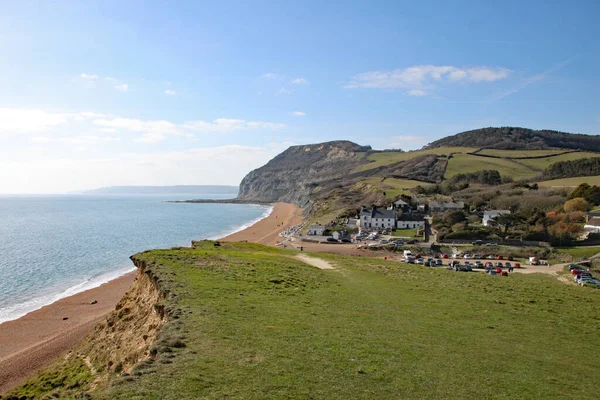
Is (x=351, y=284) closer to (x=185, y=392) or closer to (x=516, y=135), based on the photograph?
(x=185, y=392)

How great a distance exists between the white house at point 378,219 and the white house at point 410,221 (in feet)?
4.40

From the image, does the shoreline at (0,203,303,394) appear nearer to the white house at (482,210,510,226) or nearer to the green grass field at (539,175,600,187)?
the white house at (482,210,510,226)

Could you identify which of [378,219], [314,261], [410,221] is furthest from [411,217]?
[314,261]

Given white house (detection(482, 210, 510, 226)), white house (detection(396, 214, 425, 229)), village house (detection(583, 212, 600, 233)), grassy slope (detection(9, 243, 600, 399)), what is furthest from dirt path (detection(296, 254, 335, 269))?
village house (detection(583, 212, 600, 233))

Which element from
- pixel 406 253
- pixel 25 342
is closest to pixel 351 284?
pixel 25 342

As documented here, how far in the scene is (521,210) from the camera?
7106 centimetres

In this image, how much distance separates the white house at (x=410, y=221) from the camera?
7400cm

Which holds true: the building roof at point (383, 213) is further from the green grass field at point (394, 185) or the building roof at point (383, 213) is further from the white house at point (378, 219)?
the green grass field at point (394, 185)

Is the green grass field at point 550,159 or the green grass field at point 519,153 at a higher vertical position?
the green grass field at point 519,153

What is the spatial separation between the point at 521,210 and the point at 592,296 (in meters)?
50.7

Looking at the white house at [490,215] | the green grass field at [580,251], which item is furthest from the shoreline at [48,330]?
the white house at [490,215]

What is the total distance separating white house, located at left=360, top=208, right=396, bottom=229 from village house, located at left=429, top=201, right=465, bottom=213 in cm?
1103

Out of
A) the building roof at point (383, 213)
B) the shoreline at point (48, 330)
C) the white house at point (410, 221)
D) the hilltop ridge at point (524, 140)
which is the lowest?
the shoreline at point (48, 330)

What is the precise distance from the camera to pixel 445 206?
81.4 m
